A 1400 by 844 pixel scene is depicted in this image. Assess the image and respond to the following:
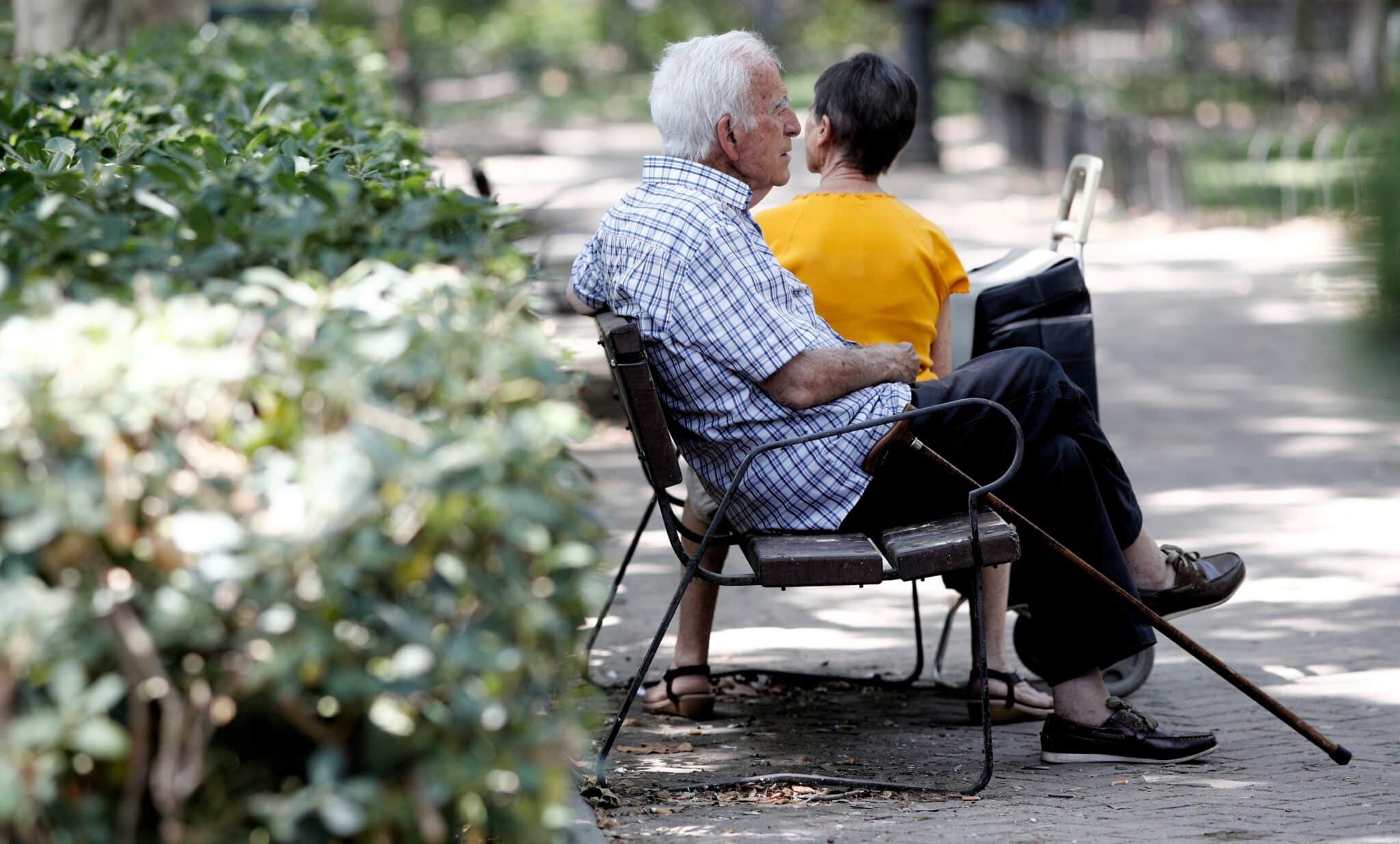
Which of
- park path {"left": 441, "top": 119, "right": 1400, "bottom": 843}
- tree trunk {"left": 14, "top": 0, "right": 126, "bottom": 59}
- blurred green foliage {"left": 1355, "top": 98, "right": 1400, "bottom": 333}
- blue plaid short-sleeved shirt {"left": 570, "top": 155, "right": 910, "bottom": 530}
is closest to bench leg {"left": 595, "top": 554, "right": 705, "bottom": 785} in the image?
park path {"left": 441, "top": 119, "right": 1400, "bottom": 843}

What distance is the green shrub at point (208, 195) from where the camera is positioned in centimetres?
246

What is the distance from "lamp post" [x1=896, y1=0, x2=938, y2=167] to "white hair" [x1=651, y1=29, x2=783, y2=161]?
17.4 meters

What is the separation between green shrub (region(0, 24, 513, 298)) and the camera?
97.0 inches

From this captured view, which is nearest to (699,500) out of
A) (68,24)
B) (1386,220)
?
(1386,220)

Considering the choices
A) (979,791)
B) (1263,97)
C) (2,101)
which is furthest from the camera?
(1263,97)

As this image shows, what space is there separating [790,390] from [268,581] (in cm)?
197

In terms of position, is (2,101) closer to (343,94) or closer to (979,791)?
(343,94)

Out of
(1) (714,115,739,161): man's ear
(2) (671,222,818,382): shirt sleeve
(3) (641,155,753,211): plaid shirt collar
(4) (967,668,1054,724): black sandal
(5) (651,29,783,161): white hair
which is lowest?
(4) (967,668,1054,724): black sandal

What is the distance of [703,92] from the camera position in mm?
4047

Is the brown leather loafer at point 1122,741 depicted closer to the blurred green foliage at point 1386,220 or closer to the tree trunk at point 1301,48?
the blurred green foliage at point 1386,220

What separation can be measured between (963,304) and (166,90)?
3009 mm

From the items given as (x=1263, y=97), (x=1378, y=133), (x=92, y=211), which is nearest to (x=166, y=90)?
(x=92, y=211)

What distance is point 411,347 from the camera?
224cm

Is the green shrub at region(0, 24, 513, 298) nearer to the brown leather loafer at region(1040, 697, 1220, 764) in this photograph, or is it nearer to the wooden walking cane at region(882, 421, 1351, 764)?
the wooden walking cane at region(882, 421, 1351, 764)
